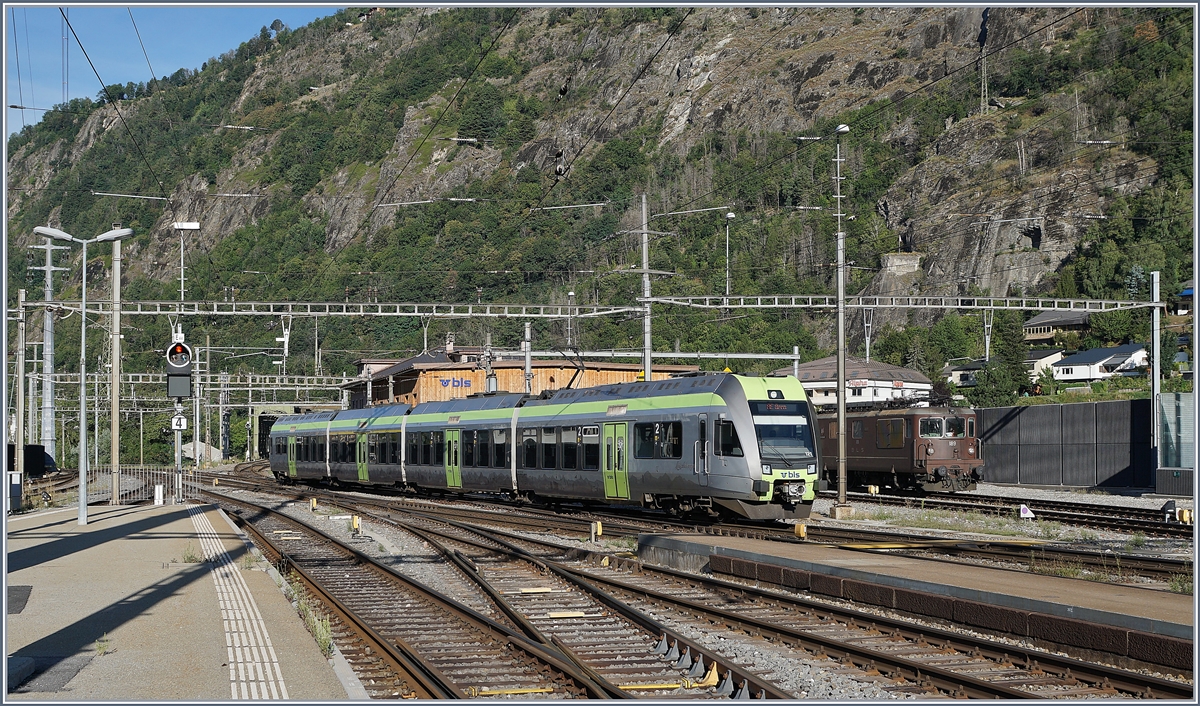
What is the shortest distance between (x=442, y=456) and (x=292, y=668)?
90.8ft

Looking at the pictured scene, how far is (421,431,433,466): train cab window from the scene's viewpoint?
38500 mm

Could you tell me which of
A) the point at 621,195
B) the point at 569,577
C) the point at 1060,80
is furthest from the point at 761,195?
the point at 569,577

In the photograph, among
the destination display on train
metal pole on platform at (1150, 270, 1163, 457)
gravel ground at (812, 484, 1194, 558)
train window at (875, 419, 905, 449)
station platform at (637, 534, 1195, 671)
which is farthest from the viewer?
train window at (875, 419, 905, 449)

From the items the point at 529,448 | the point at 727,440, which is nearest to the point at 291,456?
the point at 529,448

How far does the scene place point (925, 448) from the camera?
36.2 meters

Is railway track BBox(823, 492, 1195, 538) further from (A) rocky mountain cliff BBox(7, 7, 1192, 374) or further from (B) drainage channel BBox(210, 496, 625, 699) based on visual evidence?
(A) rocky mountain cliff BBox(7, 7, 1192, 374)

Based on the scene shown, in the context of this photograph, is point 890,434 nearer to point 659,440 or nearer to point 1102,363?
point 659,440

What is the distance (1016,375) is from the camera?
85.9 metres

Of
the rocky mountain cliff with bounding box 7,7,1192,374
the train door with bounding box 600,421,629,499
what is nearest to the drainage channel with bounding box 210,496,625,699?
the train door with bounding box 600,421,629,499

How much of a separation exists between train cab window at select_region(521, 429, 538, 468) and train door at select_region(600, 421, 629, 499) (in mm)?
3803

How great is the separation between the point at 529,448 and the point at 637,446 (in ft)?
19.4

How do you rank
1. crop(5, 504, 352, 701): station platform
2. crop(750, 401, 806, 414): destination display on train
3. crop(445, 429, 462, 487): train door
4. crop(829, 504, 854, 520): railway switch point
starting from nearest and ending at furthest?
1. crop(5, 504, 352, 701): station platform
2. crop(750, 401, 806, 414): destination display on train
3. crop(829, 504, 854, 520): railway switch point
4. crop(445, 429, 462, 487): train door

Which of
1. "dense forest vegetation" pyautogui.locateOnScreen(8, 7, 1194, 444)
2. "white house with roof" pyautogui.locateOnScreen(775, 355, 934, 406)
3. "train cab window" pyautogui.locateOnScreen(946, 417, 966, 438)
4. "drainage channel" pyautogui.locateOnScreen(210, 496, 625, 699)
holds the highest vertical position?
"dense forest vegetation" pyautogui.locateOnScreen(8, 7, 1194, 444)

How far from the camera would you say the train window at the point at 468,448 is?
3516 cm
